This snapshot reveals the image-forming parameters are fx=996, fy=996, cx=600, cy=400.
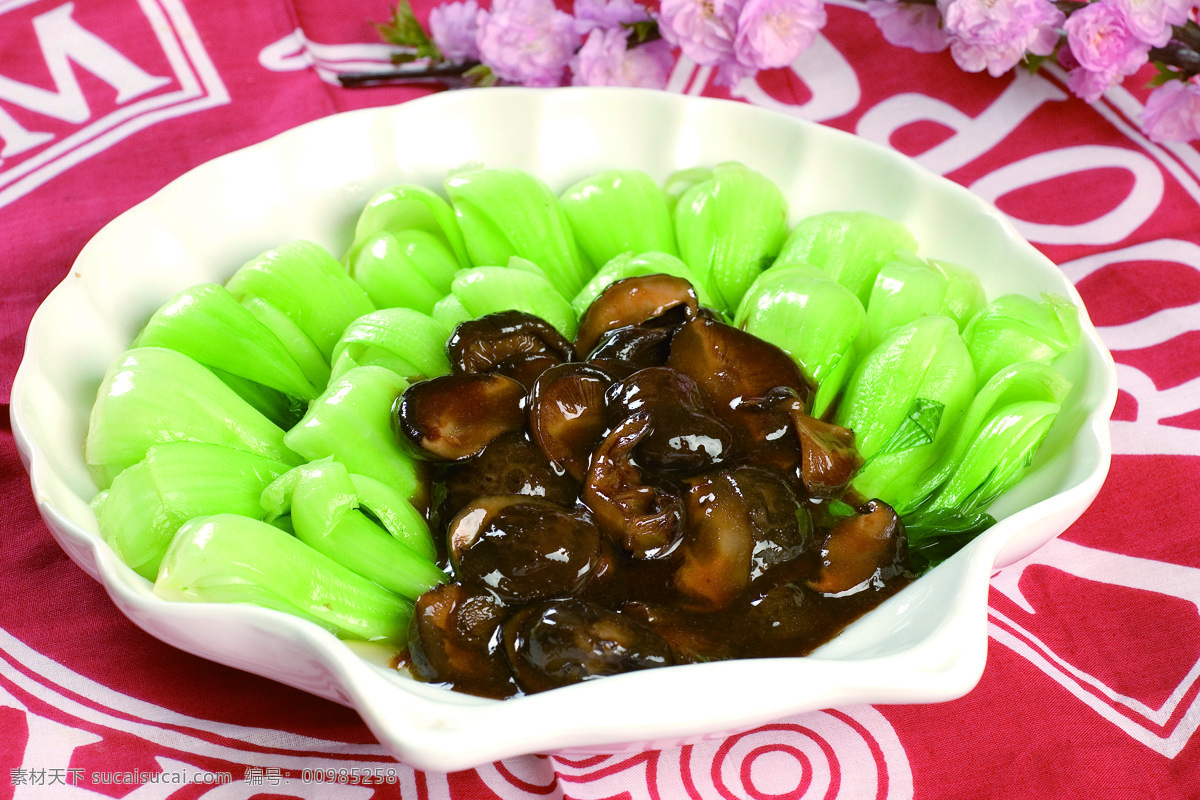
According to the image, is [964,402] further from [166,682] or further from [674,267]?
[166,682]

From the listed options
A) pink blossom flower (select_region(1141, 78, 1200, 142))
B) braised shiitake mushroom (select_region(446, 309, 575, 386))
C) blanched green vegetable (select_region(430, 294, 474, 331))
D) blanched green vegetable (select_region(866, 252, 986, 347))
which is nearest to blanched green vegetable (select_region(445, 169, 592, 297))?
blanched green vegetable (select_region(430, 294, 474, 331))

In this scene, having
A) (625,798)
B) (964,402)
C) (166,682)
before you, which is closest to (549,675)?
(625,798)

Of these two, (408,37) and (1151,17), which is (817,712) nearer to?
(1151,17)

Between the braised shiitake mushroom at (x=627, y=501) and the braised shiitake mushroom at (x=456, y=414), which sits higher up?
the braised shiitake mushroom at (x=456, y=414)

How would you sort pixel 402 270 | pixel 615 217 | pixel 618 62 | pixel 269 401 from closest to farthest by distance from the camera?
pixel 269 401 < pixel 402 270 < pixel 615 217 < pixel 618 62

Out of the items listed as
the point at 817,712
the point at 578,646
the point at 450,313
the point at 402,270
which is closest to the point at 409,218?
the point at 402,270

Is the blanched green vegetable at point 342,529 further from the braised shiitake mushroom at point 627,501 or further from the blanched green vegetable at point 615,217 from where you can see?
the blanched green vegetable at point 615,217

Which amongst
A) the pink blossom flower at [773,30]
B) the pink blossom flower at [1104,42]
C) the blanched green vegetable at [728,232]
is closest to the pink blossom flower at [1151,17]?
the pink blossom flower at [1104,42]
